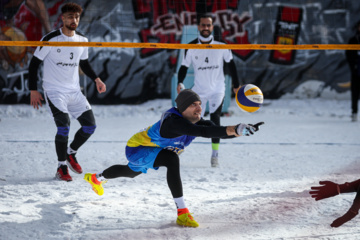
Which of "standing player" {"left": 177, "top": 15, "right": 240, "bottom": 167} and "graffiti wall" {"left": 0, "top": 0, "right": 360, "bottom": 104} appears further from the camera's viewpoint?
"graffiti wall" {"left": 0, "top": 0, "right": 360, "bottom": 104}

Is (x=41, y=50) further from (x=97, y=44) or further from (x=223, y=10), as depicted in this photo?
(x=223, y=10)

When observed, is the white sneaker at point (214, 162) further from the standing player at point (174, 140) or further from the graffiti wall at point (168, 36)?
the graffiti wall at point (168, 36)

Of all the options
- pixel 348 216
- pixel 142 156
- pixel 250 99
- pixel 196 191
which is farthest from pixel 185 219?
pixel 250 99

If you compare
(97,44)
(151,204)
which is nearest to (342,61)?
(97,44)

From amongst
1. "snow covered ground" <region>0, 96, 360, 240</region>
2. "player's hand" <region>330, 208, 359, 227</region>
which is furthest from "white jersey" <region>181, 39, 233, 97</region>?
"player's hand" <region>330, 208, 359, 227</region>

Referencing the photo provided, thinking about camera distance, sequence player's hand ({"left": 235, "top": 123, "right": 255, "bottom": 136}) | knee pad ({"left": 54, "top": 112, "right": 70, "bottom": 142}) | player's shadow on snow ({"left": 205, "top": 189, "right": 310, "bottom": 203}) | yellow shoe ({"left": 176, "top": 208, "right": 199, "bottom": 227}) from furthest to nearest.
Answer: knee pad ({"left": 54, "top": 112, "right": 70, "bottom": 142}), player's shadow on snow ({"left": 205, "top": 189, "right": 310, "bottom": 203}), yellow shoe ({"left": 176, "top": 208, "right": 199, "bottom": 227}), player's hand ({"left": 235, "top": 123, "right": 255, "bottom": 136})

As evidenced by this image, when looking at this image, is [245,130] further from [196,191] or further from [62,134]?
[62,134]

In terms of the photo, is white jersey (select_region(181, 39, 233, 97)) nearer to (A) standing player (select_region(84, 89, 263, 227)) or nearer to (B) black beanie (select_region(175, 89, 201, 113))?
(A) standing player (select_region(84, 89, 263, 227))

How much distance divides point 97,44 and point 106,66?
873cm

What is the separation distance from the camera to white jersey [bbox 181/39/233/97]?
22.4 ft

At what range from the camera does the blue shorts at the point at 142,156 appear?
4188mm

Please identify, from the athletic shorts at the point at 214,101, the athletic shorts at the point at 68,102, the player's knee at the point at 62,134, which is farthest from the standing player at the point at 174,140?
the athletic shorts at the point at 214,101

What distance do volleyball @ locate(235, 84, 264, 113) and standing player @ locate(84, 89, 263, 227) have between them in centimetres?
87

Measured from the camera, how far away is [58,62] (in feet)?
19.0
